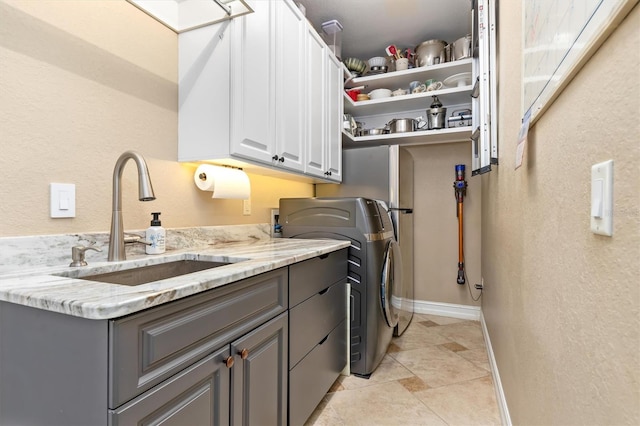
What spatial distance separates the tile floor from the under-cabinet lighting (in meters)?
1.96

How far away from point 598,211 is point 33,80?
160 cm

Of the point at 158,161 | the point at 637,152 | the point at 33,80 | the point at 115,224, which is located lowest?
the point at 115,224

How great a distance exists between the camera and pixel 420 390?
1838 mm

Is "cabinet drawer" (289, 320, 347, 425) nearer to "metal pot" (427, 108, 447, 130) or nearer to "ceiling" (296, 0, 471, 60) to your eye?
"metal pot" (427, 108, 447, 130)

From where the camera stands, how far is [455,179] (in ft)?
10.2

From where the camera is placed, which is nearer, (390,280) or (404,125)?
(390,280)

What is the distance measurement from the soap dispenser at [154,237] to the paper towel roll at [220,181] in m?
0.33

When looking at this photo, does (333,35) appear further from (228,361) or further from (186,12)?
(228,361)

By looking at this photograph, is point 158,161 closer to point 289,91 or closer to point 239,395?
point 289,91

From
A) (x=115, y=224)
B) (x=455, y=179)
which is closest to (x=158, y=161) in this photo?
(x=115, y=224)

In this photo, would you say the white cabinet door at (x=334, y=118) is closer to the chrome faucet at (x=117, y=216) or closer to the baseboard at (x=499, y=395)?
the chrome faucet at (x=117, y=216)

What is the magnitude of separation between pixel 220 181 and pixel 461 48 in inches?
86.0

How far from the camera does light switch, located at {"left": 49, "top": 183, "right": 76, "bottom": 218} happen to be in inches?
44.2

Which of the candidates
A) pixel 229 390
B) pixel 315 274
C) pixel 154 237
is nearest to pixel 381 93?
pixel 315 274
